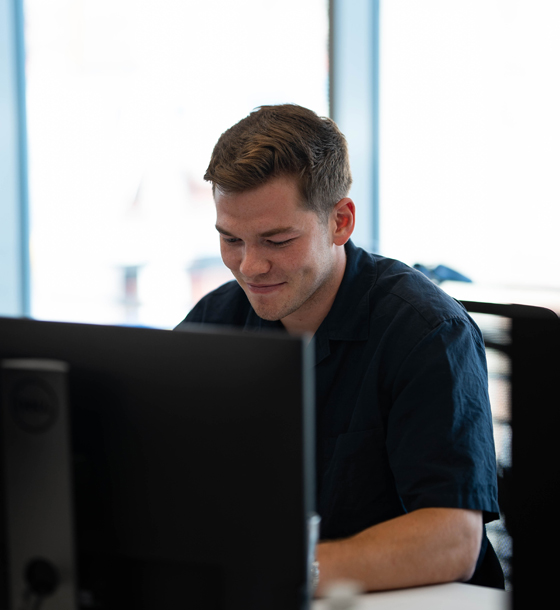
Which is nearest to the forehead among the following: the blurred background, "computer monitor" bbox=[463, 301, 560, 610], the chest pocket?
the chest pocket

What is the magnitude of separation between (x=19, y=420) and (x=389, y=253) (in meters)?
2.07

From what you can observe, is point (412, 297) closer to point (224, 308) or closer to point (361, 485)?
point (361, 485)

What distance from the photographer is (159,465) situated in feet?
2.29

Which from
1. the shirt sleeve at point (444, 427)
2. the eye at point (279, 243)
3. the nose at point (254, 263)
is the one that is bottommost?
the shirt sleeve at point (444, 427)

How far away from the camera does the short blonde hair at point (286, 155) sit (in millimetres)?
1312

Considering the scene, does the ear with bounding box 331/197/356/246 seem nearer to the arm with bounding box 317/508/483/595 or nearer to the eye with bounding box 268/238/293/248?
the eye with bounding box 268/238/293/248

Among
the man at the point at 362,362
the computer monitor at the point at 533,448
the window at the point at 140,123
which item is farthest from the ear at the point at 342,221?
the window at the point at 140,123

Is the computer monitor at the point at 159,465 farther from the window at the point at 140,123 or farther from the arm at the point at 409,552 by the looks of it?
the window at the point at 140,123

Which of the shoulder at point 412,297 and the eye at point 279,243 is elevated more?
the eye at point 279,243

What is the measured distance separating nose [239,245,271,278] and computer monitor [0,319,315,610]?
1.99ft

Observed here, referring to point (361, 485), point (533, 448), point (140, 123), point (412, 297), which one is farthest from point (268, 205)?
point (140, 123)

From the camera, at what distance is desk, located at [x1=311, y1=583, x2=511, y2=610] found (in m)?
0.96

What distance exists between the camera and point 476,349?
1.25 meters

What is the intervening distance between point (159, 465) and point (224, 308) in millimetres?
911
